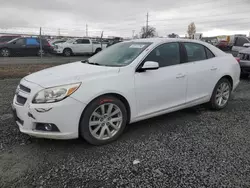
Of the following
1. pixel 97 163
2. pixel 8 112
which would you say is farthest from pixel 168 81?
pixel 8 112

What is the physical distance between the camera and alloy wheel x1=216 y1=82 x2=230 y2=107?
466cm

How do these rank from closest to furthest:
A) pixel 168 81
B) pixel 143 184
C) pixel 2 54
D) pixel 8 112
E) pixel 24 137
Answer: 1. pixel 143 184
2. pixel 24 137
3. pixel 168 81
4. pixel 8 112
5. pixel 2 54

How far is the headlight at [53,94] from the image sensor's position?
9.13ft

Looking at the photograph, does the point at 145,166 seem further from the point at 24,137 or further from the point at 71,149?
the point at 24,137

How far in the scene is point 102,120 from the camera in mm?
3145

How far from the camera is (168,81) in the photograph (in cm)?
368

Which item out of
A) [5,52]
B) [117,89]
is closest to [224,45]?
[5,52]

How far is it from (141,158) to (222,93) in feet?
9.18

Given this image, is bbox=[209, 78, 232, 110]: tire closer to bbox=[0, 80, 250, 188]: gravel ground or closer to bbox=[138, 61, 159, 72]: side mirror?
bbox=[0, 80, 250, 188]: gravel ground

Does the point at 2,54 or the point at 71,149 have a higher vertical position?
the point at 2,54

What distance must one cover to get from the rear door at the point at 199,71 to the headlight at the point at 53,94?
2.22m

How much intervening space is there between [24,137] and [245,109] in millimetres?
4430

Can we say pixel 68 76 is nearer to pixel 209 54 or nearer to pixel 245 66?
pixel 209 54

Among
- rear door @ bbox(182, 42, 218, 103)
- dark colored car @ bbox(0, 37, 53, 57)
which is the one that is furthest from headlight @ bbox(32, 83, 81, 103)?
dark colored car @ bbox(0, 37, 53, 57)
